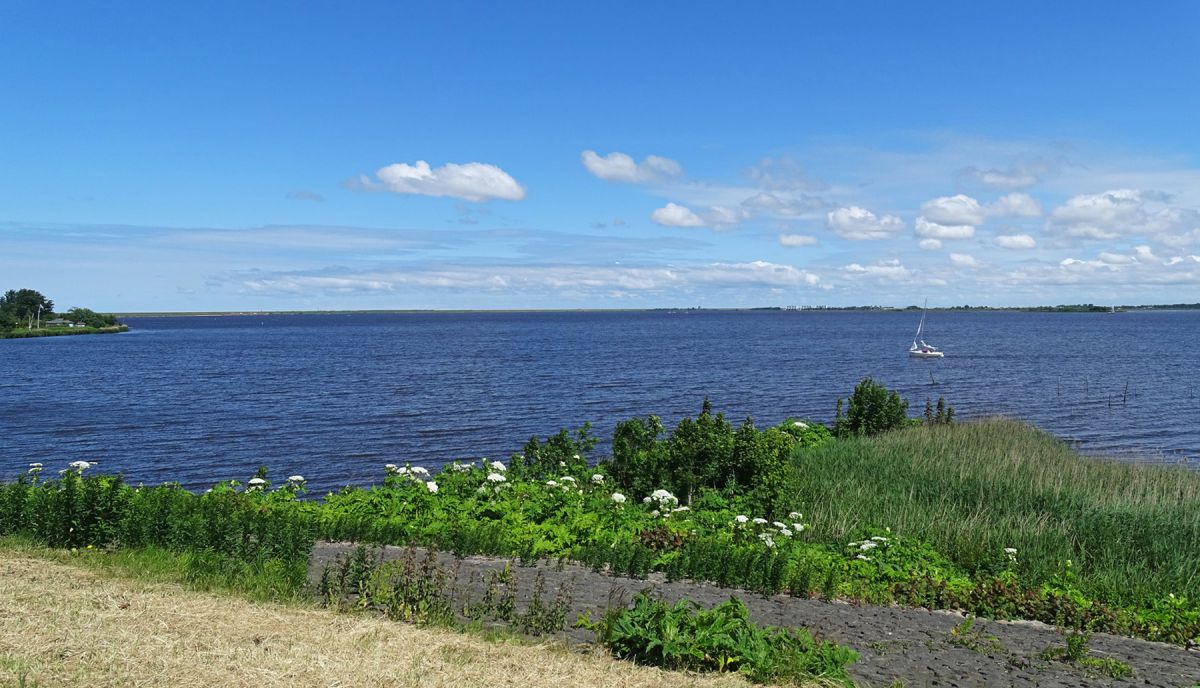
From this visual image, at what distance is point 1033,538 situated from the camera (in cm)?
1418

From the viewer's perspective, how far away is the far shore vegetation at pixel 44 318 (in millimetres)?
153875

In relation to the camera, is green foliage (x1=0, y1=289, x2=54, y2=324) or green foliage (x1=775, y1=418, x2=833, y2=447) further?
green foliage (x1=0, y1=289, x2=54, y2=324)

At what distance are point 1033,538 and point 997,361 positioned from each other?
70512mm

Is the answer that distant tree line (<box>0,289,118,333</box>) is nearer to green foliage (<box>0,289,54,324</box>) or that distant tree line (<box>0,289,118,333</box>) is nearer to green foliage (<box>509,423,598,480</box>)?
green foliage (<box>0,289,54,324</box>)

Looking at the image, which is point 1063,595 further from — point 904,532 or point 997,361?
point 997,361

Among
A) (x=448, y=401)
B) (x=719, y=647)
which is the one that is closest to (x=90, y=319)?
(x=448, y=401)

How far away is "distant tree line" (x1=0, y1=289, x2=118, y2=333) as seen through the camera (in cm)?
16238

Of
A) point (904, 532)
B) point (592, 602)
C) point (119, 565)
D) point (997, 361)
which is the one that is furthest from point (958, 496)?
point (997, 361)

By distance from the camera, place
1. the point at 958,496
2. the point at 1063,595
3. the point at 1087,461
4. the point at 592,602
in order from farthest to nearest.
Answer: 1. the point at 1087,461
2. the point at 958,496
3. the point at 1063,595
4. the point at 592,602

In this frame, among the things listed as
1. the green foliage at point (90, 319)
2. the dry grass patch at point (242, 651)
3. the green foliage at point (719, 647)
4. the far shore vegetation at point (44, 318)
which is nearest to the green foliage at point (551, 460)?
the dry grass patch at point (242, 651)

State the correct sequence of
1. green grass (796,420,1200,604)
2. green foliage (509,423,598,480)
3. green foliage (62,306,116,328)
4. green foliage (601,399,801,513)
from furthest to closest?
green foliage (62,306,116,328) < green foliage (509,423,598,480) < green foliage (601,399,801,513) < green grass (796,420,1200,604)

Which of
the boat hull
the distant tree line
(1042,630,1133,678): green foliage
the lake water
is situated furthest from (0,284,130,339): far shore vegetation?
(1042,630,1133,678): green foliage

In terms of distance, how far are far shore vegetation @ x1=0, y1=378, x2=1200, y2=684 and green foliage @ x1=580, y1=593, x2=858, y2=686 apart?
0.07ft

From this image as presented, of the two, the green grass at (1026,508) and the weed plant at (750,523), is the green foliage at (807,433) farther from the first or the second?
the weed plant at (750,523)
